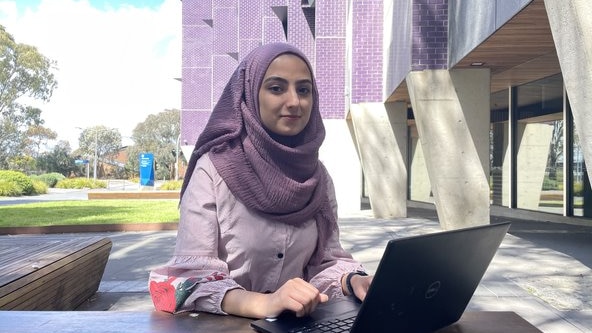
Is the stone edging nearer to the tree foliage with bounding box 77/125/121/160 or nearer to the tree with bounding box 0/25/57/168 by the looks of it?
the tree with bounding box 0/25/57/168

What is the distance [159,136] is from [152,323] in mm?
68581

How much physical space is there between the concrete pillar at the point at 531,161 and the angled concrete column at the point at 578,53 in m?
9.66

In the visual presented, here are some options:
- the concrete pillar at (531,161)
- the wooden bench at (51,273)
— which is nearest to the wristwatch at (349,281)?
the wooden bench at (51,273)

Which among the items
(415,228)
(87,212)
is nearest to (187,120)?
(87,212)

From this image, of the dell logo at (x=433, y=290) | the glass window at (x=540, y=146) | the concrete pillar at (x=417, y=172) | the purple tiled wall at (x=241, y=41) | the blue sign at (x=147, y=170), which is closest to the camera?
the dell logo at (x=433, y=290)

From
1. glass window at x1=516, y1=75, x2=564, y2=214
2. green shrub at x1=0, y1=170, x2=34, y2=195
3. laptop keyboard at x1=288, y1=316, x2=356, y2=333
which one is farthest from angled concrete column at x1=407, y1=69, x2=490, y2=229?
green shrub at x1=0, y1=170, x2=34, y2=195

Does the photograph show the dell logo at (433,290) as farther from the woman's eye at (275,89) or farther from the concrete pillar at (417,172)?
the concrete pillar at (417,172)

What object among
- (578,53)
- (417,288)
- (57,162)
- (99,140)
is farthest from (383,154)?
(99,140)

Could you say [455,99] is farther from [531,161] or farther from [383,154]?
[531,161]

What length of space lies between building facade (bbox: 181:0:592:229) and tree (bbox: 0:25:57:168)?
20160 millimetres

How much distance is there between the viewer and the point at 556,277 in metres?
5.93

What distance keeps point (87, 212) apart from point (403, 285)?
14765 millimetres

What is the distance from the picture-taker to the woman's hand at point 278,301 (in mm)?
1311

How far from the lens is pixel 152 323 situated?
1.37 metres
